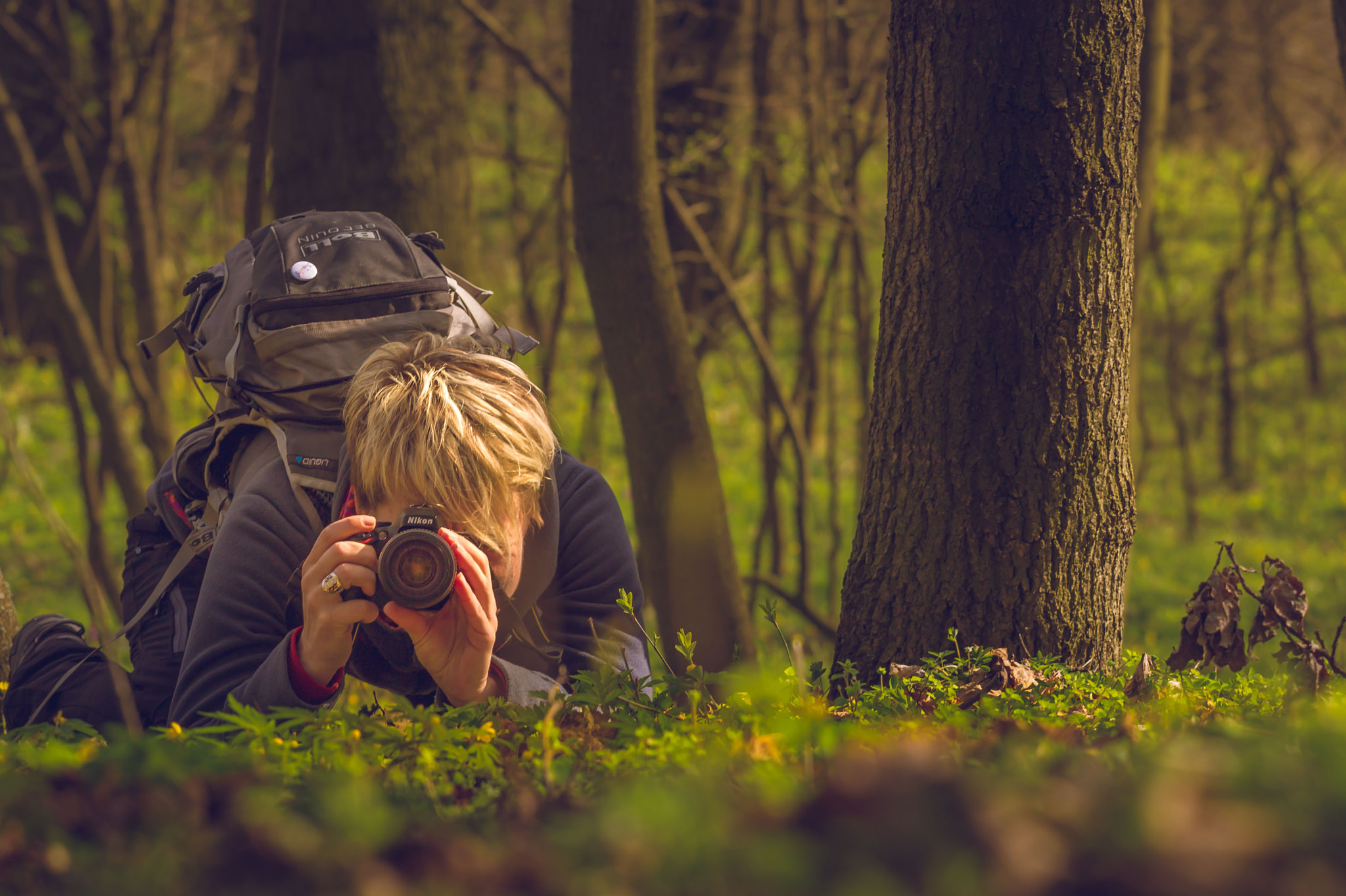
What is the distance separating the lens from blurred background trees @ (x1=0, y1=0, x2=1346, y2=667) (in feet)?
11.6

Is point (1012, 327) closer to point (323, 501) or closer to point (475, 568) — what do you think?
point (475, 568)

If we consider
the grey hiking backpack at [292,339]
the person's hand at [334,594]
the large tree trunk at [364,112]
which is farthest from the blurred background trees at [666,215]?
the person's hand at [334,594]

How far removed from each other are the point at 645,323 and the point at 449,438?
1.21m

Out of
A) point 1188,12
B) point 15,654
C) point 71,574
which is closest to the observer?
point 15,654

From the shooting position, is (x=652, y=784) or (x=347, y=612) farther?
(x=347, y=612)

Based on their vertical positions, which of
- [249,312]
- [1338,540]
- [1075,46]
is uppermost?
[1075,46]

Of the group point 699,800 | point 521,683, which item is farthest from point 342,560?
point 699,800

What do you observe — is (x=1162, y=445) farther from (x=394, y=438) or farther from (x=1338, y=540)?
(x=394, y=438)

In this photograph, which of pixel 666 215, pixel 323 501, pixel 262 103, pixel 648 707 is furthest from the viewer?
pixel 666 215

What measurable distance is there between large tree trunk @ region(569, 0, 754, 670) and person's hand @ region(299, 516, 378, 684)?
1.33 metres

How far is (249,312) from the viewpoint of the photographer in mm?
2309

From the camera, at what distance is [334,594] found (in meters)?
1.93

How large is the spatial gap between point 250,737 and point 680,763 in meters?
0.73

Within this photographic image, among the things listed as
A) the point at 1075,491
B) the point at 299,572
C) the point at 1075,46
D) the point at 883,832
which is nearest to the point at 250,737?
the point at 299,572
